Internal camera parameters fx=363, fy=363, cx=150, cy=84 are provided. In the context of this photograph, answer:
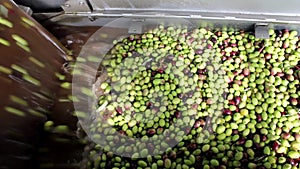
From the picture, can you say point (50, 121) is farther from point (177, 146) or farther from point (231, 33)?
point (231, 33)

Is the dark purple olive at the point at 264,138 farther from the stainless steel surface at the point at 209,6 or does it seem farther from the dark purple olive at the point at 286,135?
the stainless steel surface at the point at 209,6

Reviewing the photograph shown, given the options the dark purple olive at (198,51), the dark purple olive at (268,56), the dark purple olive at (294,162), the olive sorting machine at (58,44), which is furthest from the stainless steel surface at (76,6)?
the dark purple olive at (294,162)

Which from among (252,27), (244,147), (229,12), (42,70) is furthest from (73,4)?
(244,147)

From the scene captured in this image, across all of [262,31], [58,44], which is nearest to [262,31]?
[262,31]

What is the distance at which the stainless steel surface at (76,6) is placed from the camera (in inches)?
77.0

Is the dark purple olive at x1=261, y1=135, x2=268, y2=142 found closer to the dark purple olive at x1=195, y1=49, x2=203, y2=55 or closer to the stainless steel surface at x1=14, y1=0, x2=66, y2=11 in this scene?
the dark purple olive at x1=195, y1=49, x2=203, y2=55

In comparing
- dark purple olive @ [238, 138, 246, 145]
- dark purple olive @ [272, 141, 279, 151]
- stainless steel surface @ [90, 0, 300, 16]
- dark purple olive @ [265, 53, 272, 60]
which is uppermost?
stainless steel surface @ [90, 0, 300, 16]

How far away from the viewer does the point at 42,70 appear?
1.92m

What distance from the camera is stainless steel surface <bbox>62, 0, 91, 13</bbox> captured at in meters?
1.96

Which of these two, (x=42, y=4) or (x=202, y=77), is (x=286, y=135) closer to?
(x=202, y=77)

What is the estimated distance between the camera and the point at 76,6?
1983 millimetres

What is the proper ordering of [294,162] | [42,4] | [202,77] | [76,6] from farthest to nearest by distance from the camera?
[42,4]
[76,6]
[202,77]
[294,162]

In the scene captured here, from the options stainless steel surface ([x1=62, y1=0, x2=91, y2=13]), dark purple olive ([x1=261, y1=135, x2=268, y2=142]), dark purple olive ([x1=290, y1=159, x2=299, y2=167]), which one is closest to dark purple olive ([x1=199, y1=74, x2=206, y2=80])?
dark purple olive ([x1=261, y1=135, x2=268, y2=142])

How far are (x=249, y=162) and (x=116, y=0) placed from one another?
3.46ft
